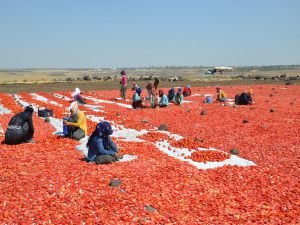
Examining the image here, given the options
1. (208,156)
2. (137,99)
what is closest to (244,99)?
(137,99)

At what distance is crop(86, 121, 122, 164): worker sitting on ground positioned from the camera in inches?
564

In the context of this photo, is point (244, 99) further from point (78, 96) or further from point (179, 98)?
point (78, 96)

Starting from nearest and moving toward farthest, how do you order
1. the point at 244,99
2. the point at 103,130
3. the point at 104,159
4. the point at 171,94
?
the point at 104,159 → the point at 103,130 → the point at 244,99 → the point at 171,94

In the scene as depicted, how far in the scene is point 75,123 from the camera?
1870 cm

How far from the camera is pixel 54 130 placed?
72.6 feet

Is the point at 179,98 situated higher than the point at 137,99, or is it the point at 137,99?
the point at 137,99

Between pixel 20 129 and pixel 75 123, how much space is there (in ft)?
8.25

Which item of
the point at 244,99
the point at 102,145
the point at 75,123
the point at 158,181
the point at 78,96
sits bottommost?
the point at 158,181

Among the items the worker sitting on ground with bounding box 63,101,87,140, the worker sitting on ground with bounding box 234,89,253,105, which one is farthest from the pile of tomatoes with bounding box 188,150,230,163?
the worker sitting on ground with bounding box 234,89,253,105

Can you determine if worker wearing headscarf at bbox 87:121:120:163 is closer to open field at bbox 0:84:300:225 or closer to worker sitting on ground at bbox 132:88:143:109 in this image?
open field at bbox 0:84:300:225

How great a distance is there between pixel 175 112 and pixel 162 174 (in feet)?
56.2

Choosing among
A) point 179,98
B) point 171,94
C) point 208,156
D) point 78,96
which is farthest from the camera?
point 171,94

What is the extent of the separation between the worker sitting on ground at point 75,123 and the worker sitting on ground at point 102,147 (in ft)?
13.5

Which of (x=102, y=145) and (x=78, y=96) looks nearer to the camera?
(x=102, y=145)
